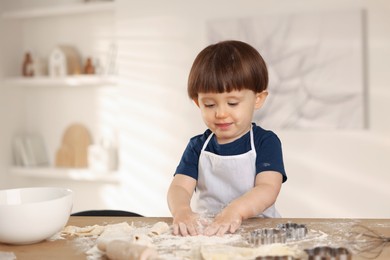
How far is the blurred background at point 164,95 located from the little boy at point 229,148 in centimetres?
156

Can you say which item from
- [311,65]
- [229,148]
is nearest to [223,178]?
[229,148]

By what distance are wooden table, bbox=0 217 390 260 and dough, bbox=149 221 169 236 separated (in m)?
0.08

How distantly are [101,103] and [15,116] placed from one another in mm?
677

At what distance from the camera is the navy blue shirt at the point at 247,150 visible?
1555 millimetres

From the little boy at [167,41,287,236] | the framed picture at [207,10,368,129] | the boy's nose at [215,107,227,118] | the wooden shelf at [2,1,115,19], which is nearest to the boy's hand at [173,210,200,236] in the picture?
the little boy at [167,41,287,236]

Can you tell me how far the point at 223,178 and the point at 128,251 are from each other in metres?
0.65

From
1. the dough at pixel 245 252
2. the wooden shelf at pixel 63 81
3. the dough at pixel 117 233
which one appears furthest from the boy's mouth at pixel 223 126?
the wooden shelf at pixel 63 81

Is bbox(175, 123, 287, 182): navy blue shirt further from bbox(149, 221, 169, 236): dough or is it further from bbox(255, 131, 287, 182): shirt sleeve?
bbox(149, 221, 169, 236): dough

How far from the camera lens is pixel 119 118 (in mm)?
3715

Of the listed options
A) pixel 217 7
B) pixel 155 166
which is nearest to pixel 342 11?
pixel 217 7

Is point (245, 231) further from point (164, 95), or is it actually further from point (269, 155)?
point (164, 95)

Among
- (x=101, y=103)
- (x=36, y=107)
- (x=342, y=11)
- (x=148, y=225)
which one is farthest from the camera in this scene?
(x=36, y=107)

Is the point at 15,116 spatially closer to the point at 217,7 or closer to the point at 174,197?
the point at 217,7

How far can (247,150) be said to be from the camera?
1.61 metres
